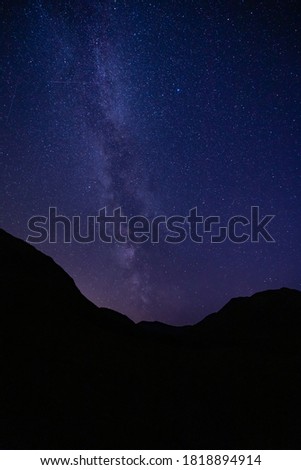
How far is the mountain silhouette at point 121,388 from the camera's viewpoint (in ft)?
32.8

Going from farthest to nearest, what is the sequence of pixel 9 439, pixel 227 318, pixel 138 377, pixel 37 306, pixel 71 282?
pixel 227 318 < pixel 71 282 < pixel 37 306 < pixel 138 377 < pixel 9 439

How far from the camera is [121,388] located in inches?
480

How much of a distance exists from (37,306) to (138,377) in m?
6.91

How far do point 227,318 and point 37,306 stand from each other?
23426mm

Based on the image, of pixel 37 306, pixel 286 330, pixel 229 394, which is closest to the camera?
pixel 229 394

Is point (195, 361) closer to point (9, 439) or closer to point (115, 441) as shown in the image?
point (115, 441)

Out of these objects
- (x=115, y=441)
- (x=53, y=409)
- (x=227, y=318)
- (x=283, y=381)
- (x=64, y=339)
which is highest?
(x=227, y=318)

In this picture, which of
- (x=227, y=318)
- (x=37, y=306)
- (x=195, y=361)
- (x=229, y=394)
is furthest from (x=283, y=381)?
(x=227, y=318)

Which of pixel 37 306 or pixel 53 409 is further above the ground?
pixel 37 306

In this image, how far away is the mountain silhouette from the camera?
9.98m

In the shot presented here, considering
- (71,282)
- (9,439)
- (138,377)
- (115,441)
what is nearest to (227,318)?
(71,282)

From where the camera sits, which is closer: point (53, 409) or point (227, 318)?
point (53, 409)
